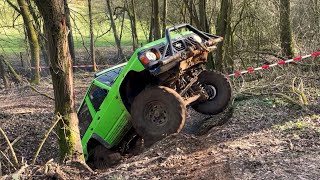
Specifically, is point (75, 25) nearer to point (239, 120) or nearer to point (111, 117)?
point (111, 117)

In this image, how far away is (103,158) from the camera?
27.2 ft

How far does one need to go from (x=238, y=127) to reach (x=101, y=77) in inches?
112

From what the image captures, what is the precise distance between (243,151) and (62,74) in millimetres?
2710

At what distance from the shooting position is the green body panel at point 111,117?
24.2ft

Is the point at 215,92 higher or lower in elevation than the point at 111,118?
higher

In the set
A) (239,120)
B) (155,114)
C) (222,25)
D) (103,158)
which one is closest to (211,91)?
(239,120)

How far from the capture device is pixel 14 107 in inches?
533

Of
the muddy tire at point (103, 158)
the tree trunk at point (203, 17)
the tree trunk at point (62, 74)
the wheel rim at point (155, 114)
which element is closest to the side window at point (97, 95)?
the muddy tire at point (103, 158)

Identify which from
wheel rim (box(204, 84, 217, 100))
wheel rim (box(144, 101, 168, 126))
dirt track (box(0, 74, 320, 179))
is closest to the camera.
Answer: dirt track (box(0, 74, 320, 179))

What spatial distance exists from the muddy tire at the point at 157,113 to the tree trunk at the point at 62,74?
3.96 feet

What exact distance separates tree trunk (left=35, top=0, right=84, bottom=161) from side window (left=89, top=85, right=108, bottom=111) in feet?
5.38

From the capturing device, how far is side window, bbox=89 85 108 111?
7.95 m

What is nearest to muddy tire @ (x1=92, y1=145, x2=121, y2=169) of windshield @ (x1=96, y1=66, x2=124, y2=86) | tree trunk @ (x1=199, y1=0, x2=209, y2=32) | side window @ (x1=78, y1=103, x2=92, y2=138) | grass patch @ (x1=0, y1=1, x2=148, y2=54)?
side window @ (x1=78, y1=103, x2=92, y2=138)

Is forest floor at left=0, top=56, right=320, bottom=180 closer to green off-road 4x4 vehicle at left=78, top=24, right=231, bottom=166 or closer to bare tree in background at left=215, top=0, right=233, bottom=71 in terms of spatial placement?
green off-road 4x4 vehicle at left=78, top=24, right=231, bottom=166
